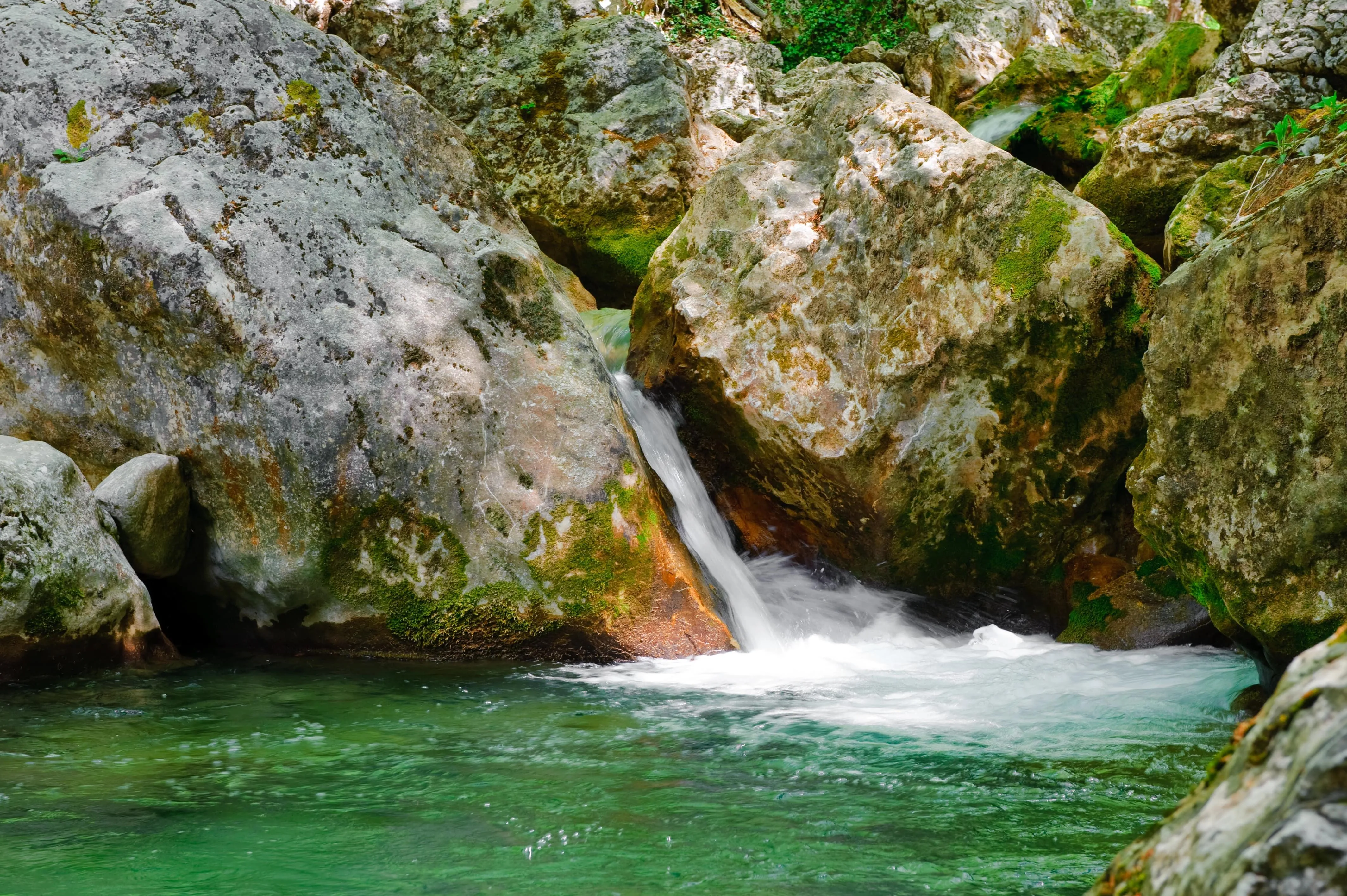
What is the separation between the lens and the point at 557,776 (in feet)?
11.7

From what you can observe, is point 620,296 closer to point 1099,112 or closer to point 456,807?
point 1099,112

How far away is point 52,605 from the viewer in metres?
5.00

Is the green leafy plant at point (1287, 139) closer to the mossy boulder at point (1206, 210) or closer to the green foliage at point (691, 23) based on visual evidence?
the mossy boulder at point (1206, 210)

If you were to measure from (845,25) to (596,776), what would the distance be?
54.4 feet

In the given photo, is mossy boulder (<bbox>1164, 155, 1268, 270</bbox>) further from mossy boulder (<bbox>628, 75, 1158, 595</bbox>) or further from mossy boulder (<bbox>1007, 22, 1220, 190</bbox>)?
mossy boulder (<bbox>1007, 22, 1220, 190</bbox>)

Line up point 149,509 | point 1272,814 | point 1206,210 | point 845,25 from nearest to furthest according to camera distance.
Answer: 1. point 1272,814
2. point 149,509
3. point 1206,210
4. point 845,25

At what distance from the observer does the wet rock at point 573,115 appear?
10422mm

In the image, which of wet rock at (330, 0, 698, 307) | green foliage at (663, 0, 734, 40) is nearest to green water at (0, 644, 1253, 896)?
wet rock at (330, 0, 698, 307)

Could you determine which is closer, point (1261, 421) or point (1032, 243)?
point (1261, 421)

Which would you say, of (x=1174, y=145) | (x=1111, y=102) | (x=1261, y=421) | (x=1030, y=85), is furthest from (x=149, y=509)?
(x=1030, y=85)

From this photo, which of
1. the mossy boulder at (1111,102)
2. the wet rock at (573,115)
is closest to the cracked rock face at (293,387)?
the wet rock at (573,115)

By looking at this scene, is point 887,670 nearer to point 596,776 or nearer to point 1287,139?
point 596,776

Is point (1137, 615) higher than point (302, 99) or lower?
lower

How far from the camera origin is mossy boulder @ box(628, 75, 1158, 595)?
19.4 feet
